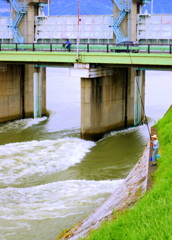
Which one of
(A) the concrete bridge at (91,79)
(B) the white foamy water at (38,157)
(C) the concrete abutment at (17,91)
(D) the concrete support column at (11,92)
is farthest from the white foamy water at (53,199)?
(C) the concrete abutment at (17,91)

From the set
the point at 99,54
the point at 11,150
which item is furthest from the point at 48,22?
→ the point at 11,150

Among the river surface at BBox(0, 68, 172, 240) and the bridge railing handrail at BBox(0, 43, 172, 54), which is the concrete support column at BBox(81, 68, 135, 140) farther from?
the bridge railing handrail at BBox(0, 43, 172, 54)

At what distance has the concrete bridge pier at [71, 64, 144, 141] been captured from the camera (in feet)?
105

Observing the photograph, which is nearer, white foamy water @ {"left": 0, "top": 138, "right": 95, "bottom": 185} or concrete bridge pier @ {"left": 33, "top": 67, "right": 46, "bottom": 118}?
white foamy water @ {"left": 0, "top": 138, "right": 95, "bottom": 185}

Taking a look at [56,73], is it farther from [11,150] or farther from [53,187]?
[53,187]

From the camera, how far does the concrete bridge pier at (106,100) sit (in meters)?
31.9

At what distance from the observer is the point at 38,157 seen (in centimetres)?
2655

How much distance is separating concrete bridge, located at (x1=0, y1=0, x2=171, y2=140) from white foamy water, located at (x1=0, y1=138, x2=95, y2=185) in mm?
2353

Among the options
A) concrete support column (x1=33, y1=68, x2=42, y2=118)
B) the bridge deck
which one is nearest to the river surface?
concrete support column (x1=33, y1=68, x2=42, y2=118)

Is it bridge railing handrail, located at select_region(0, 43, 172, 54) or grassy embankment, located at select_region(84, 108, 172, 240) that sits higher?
bridge railing handrail, located at select_region(0, 43, 172, 54)

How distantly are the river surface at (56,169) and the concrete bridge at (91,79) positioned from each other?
134cm

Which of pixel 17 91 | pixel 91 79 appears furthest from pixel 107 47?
pixel 17 91

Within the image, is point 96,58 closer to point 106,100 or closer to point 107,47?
point 107,47

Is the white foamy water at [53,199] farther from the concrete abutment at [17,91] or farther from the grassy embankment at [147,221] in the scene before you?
the concrete abutment at [17,91]
